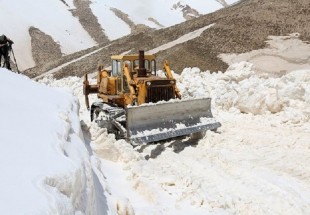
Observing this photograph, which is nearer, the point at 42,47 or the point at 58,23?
the point at 42,47

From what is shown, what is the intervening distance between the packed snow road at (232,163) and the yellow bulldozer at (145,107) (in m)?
0.44

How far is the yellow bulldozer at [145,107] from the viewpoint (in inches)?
393

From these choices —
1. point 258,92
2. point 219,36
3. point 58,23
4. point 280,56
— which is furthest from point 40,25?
point 258,92

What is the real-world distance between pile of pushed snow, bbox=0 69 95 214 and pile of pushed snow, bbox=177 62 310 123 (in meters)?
7.30

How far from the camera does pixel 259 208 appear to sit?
6.21m

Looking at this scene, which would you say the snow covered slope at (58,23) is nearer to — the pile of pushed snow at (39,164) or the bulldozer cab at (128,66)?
the bulldozer cab at (128,66)

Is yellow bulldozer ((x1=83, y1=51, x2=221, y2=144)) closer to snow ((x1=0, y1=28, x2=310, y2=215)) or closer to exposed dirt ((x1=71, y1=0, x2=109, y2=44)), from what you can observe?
snow ((x1=0, y1=28, x2=310, y2=215))

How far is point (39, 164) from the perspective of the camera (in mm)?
3570

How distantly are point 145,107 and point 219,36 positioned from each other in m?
18.9

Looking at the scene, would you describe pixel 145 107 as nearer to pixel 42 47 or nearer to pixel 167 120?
pixel 167 120

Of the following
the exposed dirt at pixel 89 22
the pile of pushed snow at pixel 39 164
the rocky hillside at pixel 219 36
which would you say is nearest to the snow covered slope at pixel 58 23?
the exposed dirt at pixel 89 22

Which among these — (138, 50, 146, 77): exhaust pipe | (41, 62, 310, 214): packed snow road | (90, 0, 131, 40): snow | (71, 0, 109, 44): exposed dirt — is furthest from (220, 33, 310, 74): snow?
(90, 0, 131, 40): snow

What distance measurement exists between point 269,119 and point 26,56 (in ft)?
129

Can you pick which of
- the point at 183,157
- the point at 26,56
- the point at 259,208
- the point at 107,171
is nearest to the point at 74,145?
the point at 107,171
